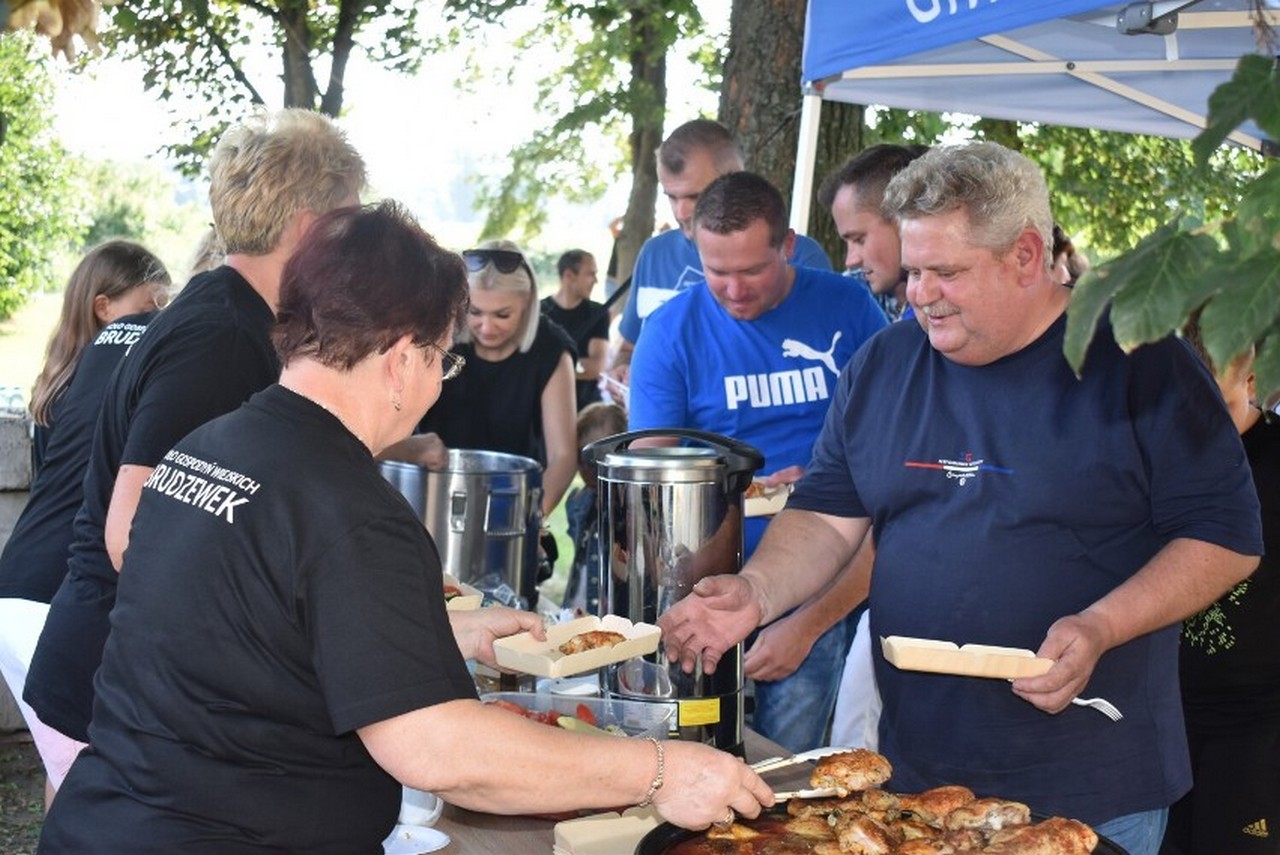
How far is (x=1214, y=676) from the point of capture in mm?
3057

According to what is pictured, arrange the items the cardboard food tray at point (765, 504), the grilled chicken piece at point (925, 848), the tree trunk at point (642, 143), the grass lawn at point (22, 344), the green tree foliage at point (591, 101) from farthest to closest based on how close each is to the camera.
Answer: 1. the grass lawn at point (22, 344)
2. the tree trunk at point (642, 143)
3. the green tree foliage at point (591, 101)
4. the cardboard food tray at point (765, 504)
5. the grilled chicken piece at point (925, 848)

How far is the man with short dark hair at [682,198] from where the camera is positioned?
4.92m

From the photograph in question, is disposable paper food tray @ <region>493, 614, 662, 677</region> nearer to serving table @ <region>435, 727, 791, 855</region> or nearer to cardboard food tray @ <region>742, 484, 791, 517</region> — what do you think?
serving table @ <region>435, 727, 791, 855</region>

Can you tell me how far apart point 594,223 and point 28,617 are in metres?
35.1

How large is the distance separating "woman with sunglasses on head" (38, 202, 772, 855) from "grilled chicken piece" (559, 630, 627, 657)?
0.49m

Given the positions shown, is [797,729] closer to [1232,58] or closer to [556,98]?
[1232,58]

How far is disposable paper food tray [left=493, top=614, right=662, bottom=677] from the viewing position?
2.38 m

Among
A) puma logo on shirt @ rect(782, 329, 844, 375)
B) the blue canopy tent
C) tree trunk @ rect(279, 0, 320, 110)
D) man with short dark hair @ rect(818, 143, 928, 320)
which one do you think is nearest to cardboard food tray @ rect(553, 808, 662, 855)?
puma logo on shirt @ rect(782, 329, 844, 375)

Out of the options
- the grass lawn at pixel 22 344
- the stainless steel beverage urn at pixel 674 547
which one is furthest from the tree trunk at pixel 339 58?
the grass lawn at pixel 22 344

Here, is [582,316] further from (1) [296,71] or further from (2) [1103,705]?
(2) [1103,705]

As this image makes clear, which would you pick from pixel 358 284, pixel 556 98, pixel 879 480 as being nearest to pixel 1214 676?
pixel 879 480

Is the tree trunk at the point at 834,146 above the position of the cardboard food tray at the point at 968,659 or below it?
above

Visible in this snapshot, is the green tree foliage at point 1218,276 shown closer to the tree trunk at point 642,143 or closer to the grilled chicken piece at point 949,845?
the grilled chicken piece at point 949,845

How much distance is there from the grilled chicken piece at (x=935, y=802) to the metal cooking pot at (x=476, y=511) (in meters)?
1.98
